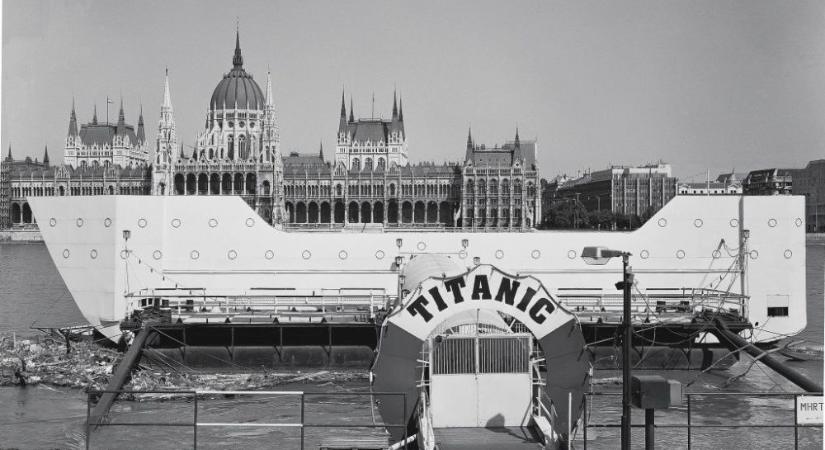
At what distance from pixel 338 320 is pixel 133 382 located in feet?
15.9

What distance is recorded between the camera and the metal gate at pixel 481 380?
9.51 meters

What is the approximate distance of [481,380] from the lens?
952 centimetres

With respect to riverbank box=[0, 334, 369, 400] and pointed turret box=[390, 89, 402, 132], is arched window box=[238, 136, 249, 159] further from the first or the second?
riverbank box=[0, 334, 369, 400]

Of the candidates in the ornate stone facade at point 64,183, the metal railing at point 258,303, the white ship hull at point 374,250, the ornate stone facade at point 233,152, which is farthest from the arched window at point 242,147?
the metal railing at point 258,303

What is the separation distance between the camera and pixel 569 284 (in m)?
21.5

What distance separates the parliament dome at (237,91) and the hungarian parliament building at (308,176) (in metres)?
0.18

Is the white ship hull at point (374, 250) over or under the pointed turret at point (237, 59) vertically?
under

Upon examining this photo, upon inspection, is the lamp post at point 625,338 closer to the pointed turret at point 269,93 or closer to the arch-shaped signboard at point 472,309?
the arch-shaped signboard at point 472,309

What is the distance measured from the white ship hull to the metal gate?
11.5m

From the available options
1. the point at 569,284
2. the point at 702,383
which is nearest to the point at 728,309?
the point at 702,383

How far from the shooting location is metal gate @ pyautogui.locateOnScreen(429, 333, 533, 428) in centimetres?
951

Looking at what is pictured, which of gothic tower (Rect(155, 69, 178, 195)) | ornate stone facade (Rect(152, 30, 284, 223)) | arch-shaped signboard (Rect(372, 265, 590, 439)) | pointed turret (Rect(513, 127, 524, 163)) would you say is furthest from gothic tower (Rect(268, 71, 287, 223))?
arch-shaped signboard (Rect(372, 265, 590, 439))

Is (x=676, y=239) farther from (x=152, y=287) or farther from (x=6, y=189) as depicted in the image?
(x=6, y=189)

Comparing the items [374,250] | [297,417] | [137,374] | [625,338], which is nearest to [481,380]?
[625,338]
